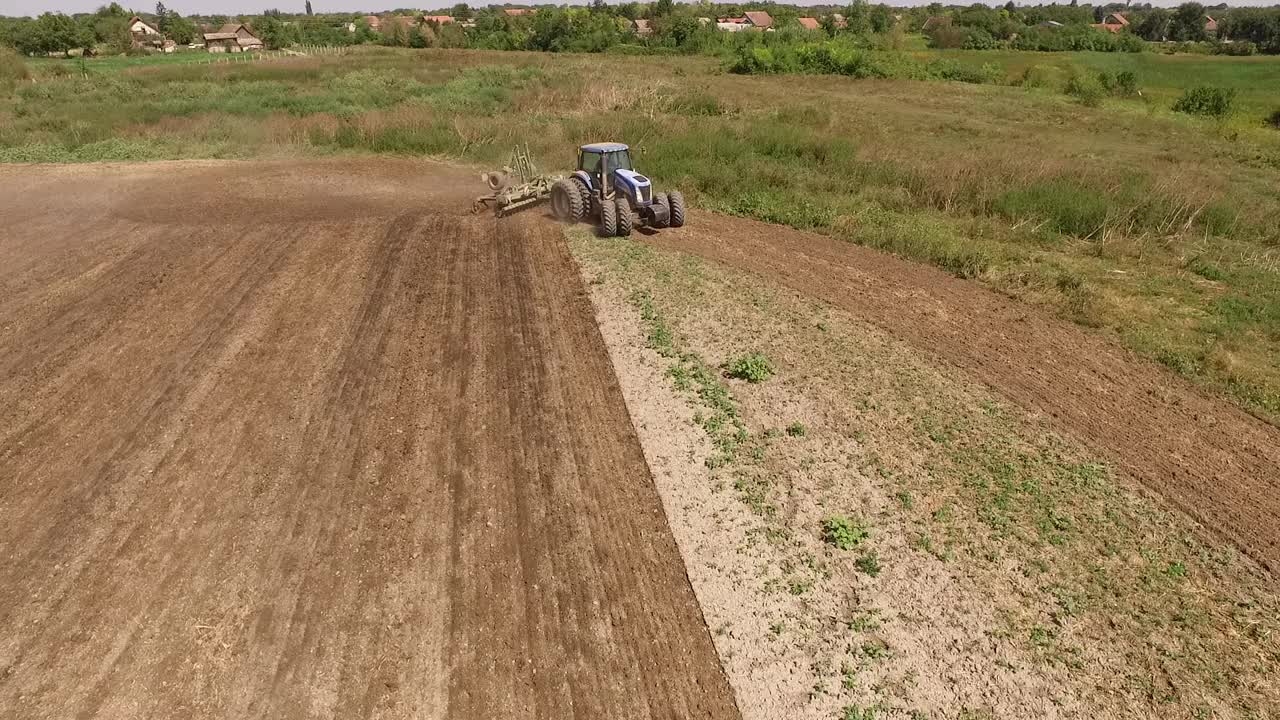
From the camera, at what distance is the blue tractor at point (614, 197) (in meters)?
15.7

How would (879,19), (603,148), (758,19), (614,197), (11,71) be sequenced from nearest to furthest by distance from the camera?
1. (603,148)
2. (614,197)
3. (11,71)
4. (879,19)
5. (758,19)

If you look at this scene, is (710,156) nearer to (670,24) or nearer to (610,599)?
(610,599)

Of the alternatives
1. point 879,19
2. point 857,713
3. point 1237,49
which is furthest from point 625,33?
point 857,713

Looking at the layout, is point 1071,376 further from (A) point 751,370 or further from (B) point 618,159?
(B) point 618,159

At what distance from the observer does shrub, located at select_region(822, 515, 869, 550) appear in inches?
281

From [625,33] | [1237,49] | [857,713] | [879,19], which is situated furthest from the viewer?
[879,19]

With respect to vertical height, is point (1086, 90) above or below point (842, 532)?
above

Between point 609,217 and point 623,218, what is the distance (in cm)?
35

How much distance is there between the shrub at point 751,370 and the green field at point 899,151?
6532 mm

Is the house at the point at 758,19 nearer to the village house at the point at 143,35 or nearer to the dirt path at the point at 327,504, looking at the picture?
the village house at the point at 143,35

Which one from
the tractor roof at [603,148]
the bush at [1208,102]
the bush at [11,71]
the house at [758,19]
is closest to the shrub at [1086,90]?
the bush at [1208,102]

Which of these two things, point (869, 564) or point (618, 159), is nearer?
point (869, 564)

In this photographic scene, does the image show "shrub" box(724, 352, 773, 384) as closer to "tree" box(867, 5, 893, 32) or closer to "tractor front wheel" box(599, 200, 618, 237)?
"tractor front wheel" box(599, 200, 618, 237)

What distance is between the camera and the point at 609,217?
51.0ft
